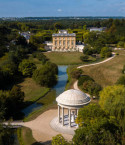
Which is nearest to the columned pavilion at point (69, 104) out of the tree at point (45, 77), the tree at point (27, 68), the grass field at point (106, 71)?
the tree at point (45, 77)

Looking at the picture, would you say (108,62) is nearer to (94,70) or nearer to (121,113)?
(94,70)

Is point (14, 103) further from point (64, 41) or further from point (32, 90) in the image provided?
point (64, 41)

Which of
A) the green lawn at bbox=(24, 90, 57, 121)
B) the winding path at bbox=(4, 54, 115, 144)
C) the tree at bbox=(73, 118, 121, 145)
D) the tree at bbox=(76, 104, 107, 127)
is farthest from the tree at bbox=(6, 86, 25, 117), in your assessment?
the tree at bbox=(73, 118, 121, 145)

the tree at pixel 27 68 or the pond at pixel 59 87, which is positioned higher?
the tree at pixel 27 68

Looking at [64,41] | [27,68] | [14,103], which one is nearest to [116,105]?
[14,103]

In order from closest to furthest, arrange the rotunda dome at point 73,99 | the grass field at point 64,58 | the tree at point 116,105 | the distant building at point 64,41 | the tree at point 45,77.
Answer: the tree at point 116,105, the rotunda dome at point 73,99, the tree at point 45,77, the grass field at point 64,58, the distant building at point 64,41

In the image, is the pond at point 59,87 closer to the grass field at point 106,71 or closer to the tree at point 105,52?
the grass field at point 106,71
